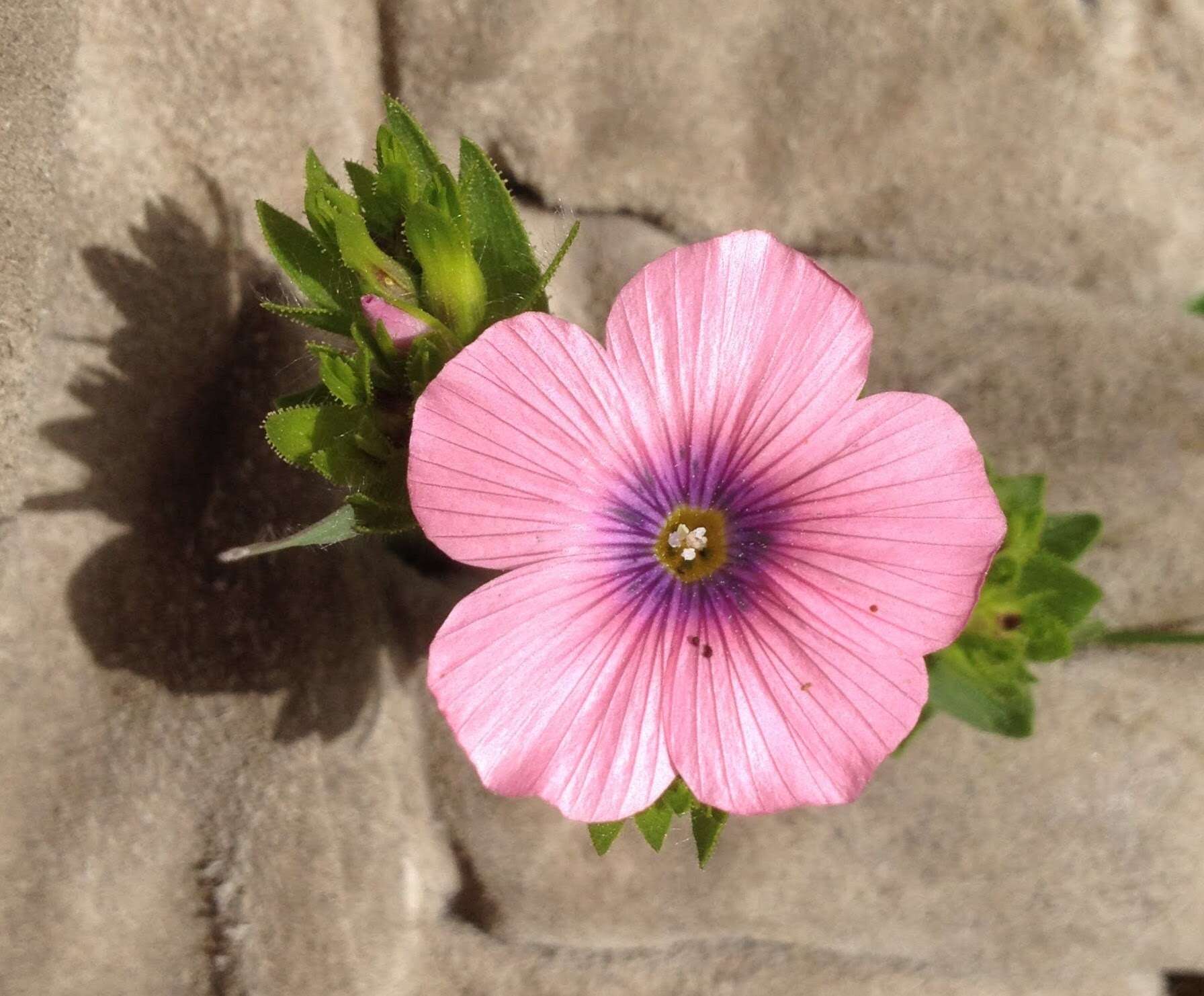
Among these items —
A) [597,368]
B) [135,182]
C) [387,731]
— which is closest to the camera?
[597,368]

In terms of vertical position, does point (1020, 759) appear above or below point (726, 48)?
below

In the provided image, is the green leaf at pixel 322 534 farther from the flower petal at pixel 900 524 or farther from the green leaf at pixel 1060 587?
the green leaf at pixel 1060 587

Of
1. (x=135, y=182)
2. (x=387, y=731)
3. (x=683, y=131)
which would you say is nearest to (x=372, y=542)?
(x=387, y=731)

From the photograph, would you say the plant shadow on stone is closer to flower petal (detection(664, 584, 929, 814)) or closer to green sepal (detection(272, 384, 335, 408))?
green sepal (detection(272, 384, 335, 408))

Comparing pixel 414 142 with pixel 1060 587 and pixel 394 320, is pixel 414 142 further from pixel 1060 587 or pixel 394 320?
pixel 1060 587

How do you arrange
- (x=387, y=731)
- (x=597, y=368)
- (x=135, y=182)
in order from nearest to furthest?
(x=597, y=368) → (x=135, y=182) → (x=387, y=731)

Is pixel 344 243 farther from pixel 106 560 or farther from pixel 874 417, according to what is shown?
pixel 106 560
